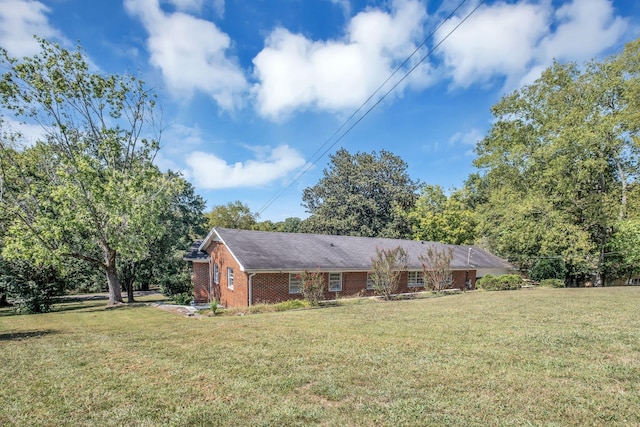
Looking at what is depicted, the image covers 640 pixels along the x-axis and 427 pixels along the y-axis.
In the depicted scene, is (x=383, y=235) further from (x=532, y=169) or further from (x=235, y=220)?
(x=235, y=220)

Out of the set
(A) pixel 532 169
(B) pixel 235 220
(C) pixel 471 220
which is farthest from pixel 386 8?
(B) pixel 235 220

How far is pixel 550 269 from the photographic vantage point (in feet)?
93.8

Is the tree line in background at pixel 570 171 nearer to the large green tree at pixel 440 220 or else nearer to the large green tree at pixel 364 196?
Result: the large green tree at pixel 440 220

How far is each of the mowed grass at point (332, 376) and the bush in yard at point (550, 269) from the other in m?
21.7

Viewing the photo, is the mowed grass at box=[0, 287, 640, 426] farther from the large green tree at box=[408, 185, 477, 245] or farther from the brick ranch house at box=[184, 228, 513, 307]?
the large green tree at box=[408, 185, 477, 245]

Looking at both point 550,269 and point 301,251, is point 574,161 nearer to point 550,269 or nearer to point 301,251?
point 550,269

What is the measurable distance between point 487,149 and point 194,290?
29661mm

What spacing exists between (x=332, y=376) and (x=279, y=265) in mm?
12150

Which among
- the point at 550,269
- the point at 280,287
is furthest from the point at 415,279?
the point at 550,269

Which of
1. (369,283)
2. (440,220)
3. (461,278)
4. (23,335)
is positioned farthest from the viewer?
(440,220)

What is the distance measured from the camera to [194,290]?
23.6m

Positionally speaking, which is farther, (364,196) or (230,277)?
(364,196)

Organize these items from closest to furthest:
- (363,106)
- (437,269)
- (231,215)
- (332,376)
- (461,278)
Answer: (332,376), (363,106), (437,269), (461,278), (231,215)

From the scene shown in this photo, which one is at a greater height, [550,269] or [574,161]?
[574,161]
